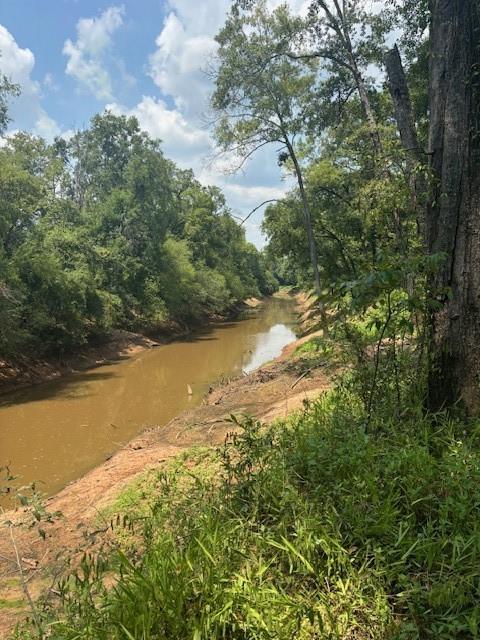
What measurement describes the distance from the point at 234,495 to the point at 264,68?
12104 millimetres

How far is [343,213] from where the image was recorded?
1834 cm

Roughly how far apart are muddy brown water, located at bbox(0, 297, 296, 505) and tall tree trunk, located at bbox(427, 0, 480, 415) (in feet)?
11.8

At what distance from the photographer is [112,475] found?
680 cm

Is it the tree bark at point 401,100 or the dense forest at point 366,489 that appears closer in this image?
A: the dense forest at point 366,489

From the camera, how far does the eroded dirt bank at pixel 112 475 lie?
396 cm

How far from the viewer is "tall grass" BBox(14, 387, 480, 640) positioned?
2.12 meters

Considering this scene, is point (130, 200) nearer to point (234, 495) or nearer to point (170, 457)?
point (170, 457)

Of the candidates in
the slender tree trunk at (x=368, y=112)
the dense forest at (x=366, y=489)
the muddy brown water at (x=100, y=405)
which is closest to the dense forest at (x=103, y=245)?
the muddy brown water at (x=100, y=405)

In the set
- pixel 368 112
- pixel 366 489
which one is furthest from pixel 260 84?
pixel 366 489

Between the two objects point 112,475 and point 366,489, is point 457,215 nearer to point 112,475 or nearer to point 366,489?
point 366,489

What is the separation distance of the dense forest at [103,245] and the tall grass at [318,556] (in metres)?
13.1

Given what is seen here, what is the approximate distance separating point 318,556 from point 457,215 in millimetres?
2773

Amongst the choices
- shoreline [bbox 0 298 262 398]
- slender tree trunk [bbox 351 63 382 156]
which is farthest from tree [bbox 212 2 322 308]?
shoreline [bbox 0 298 262 398]

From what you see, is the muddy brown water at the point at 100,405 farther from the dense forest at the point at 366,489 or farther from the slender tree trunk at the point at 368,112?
the slender tree trunk at the point at 368,112
